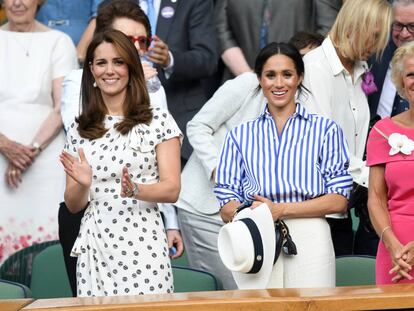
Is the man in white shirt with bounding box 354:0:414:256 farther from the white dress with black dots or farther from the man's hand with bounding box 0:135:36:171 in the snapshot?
the man's hand with bounding box 0:135:36:171

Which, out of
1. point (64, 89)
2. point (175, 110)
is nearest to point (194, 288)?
point (64, 89)

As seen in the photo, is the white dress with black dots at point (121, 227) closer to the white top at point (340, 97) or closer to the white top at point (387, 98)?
the white top at point (340, 97)

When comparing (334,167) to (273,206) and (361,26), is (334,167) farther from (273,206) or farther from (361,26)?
(361,26)

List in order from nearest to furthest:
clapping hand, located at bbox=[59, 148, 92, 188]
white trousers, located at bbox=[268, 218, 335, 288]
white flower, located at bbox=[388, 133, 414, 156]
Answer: clapping hand, located at bbox=[59, 148, 92, 188] → white flower, located at bbox=[388, 133, 414, 156] → white trousers, located at bbox=[268, 218, 335, 288]

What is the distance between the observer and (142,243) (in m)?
5.40

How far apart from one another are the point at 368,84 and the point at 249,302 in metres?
2.70

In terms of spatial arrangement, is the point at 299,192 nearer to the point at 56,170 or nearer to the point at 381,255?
the point at 381,255

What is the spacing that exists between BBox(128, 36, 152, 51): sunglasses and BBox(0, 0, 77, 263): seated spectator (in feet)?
4.03

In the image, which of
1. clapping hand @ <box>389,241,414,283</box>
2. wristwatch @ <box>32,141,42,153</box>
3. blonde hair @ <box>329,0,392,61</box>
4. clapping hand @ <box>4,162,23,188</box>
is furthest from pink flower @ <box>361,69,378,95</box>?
clapping hand @ <box>4,162,23,188</box>

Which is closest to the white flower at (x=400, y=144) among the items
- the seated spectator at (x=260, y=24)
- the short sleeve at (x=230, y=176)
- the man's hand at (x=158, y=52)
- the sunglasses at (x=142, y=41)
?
the short sleeve at (x=230, y=176)

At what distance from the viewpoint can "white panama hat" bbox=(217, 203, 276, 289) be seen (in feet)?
17.4

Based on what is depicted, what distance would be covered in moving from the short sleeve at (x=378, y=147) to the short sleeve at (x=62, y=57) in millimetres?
2509

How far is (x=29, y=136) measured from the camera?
7398 millimetres

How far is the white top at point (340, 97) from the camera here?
21.0 feet
